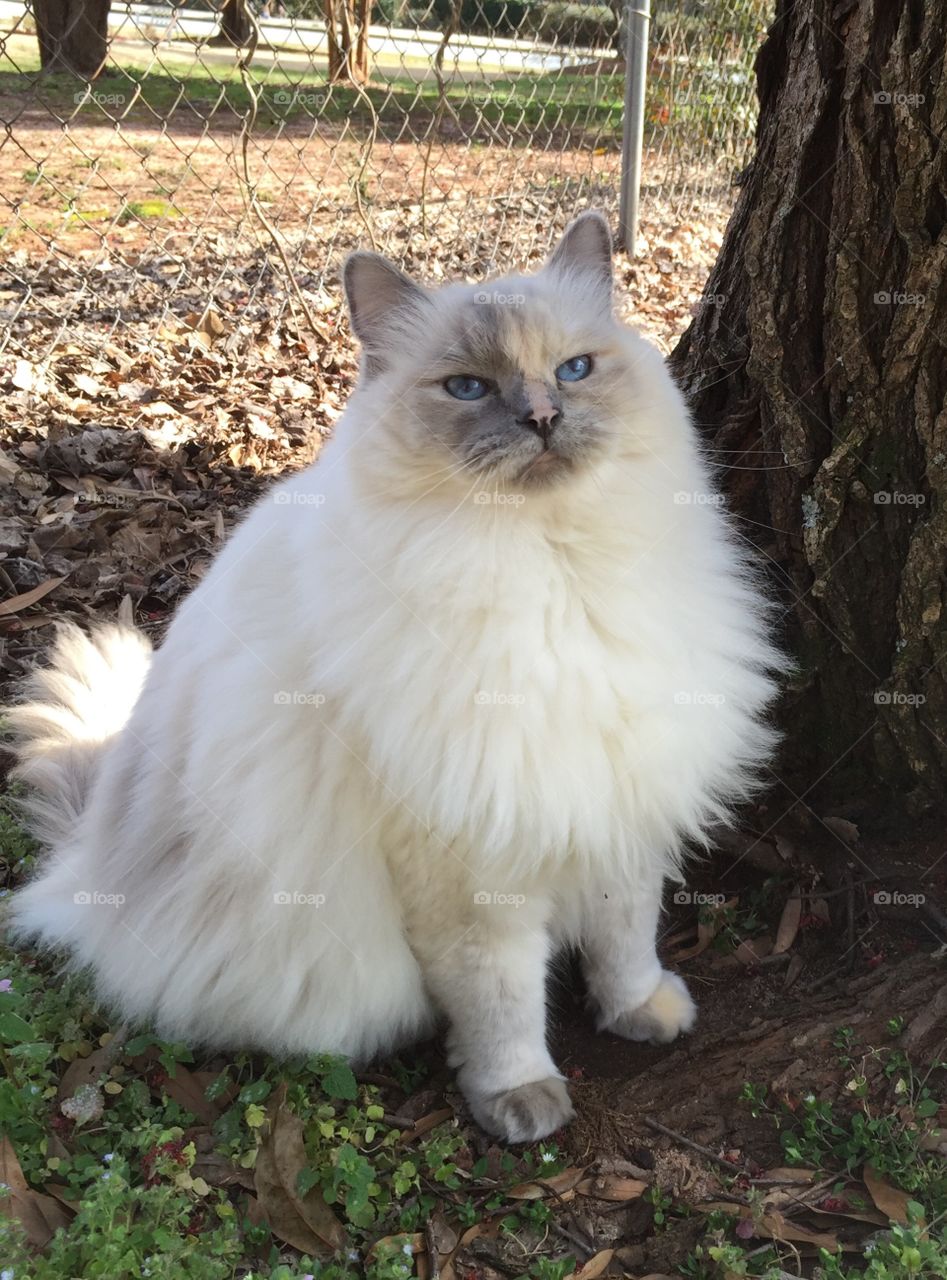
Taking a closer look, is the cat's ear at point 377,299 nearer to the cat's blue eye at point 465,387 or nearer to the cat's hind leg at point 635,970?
the cat's blue eye at point 465,387

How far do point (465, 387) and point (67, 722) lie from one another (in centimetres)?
149

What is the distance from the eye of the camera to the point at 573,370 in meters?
1.99

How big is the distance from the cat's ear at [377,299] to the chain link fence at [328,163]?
2816mm

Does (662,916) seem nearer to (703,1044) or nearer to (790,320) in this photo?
(703,1044)

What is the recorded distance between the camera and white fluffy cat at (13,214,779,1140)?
184 cm

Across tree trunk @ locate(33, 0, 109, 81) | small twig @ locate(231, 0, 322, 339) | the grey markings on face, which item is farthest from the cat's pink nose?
tree trunk @ locate(33, 0, 109, 81)

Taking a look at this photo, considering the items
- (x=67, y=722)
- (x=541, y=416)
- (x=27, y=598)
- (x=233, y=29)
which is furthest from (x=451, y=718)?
(x=233, y=29)

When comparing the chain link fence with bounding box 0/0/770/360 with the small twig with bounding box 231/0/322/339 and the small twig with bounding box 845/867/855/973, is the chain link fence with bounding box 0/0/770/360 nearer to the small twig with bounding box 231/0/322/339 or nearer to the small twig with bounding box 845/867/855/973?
the small twig with bounding box 231/0/322/339

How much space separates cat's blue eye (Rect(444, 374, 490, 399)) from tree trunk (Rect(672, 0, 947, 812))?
0.74 m

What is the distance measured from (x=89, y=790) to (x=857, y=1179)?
202cm

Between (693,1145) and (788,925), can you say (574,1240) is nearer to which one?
(693,1145)

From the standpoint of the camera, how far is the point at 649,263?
243 inches

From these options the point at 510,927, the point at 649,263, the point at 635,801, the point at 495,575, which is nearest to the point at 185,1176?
the point at 510,927

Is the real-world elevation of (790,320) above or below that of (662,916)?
above
